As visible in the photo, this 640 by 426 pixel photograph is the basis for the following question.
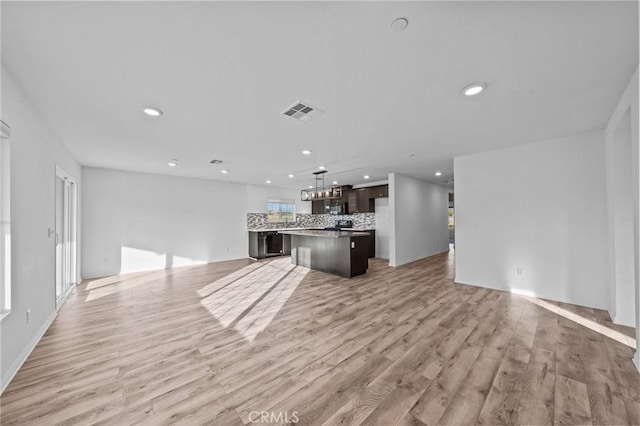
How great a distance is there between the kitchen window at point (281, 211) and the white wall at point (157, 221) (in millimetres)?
677

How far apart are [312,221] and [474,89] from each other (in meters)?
8.27

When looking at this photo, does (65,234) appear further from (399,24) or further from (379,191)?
(379,191)

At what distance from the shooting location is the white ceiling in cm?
145

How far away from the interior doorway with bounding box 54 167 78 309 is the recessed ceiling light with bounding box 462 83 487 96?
5382 mm

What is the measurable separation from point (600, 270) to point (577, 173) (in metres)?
1.41

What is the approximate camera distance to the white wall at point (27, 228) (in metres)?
2.08

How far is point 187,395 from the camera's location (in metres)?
1.81

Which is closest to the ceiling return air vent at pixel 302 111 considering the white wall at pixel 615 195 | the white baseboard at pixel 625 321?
the white wall at pixel 615 195

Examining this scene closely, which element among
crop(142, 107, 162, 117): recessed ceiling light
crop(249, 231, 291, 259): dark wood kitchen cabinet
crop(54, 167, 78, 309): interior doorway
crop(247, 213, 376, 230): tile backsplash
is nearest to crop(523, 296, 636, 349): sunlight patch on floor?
crop(247, 213, 376, 230): tile backsplash

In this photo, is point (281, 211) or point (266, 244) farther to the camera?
point (281, 211)

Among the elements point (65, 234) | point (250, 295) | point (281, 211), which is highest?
point (281, 211)

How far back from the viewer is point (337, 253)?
5641 mm

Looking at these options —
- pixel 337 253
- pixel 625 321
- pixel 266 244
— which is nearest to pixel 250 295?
pixel 337 253

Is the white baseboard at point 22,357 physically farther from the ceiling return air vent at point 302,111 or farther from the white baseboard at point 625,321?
the white baseboard at point 625,321
